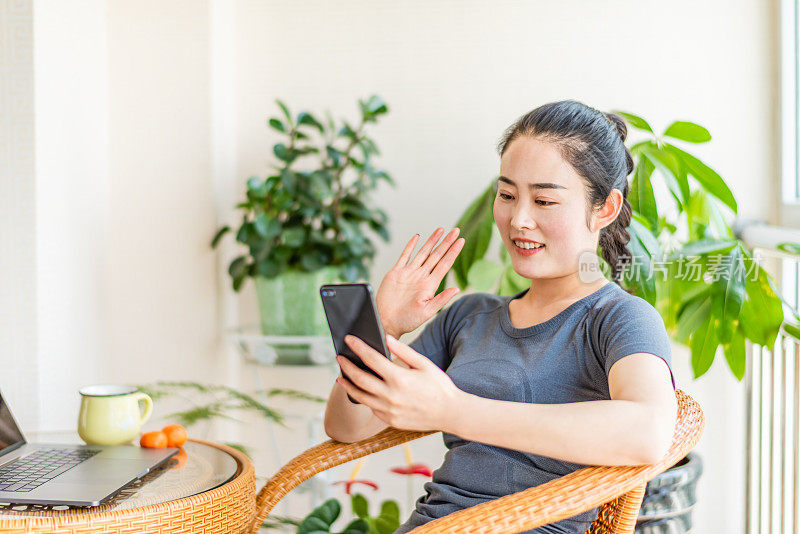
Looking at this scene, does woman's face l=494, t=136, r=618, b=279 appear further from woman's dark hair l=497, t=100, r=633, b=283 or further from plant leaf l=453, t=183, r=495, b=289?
plant leaf l=453, t=183, r=495, b=289

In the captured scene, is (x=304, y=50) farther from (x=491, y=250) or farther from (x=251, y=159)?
(x=491, y=250)

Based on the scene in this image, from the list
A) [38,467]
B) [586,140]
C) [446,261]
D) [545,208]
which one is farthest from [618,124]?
[38,467]

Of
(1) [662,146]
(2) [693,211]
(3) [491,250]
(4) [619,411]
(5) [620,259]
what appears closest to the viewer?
(4) [619,411]

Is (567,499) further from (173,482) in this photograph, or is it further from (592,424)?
(173,482)

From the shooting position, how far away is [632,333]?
1.00 m

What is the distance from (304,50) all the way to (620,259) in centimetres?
122

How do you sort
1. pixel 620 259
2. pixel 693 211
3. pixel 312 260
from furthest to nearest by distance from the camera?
pixel 312 260, pixel 693 211, pixel 620 259

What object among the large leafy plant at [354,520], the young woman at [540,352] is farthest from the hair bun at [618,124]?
the large leafy plant at [354,520]

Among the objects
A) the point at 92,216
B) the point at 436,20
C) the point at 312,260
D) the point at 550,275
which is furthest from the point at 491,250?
the point at 92,216

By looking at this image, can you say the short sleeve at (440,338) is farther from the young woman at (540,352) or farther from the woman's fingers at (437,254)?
the woman's fingers at (437,254)

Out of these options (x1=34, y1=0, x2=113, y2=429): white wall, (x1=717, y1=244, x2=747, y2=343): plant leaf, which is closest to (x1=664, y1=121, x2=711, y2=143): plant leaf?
(x1=717, y1=244, x2=747, y2=343): plant leaf

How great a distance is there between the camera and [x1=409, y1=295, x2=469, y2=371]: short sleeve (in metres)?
1.30

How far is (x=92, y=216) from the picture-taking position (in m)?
1.96

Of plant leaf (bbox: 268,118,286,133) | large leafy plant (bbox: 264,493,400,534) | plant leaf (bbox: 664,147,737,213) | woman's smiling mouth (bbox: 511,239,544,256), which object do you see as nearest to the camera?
woman's smiling mouth (bbox: 511,239,544,256)
